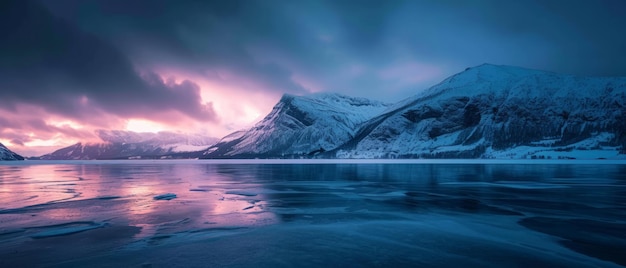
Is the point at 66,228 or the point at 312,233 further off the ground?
the point at 66,228

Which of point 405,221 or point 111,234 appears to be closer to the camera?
point 111,234

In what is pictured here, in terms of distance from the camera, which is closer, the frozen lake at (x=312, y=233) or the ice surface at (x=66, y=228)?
the frozen lake at (x=312, y=233)

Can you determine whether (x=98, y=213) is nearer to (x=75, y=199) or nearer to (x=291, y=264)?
(x=75, y=199)

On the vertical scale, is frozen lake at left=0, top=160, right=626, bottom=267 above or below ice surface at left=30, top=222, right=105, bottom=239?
below

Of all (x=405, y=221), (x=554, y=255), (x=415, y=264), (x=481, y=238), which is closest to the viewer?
(x=415, y=264)

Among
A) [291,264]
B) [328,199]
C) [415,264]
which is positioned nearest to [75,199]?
[328,199]

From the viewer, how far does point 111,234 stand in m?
14.0

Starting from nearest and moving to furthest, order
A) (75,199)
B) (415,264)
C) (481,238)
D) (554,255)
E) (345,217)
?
(415,264) → (554,255) → (481,238) → (345,217) → (75,199)

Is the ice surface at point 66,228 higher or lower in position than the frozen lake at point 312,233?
higher

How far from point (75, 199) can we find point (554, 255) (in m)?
29.4

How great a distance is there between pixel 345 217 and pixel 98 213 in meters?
14.1

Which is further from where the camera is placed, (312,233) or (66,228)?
(66,228)

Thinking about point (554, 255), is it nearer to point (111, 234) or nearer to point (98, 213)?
point (111, 234)

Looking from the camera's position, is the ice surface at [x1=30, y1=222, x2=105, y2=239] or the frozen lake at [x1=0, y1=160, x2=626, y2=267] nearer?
the frozen lake at [x1=0, y1=160, x2=626, y2=267]
